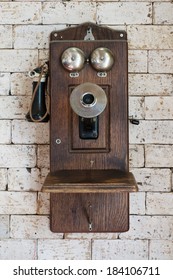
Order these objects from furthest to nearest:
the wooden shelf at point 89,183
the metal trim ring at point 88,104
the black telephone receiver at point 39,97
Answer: the black telephone receiver at point 39,97 < the metal trim ring at point 88,104 < the wooden shelf at point 89,183

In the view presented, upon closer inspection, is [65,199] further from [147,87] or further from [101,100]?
[147,87]

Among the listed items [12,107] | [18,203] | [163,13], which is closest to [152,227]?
[18,203]

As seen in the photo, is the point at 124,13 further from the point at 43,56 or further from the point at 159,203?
the point at 159,203

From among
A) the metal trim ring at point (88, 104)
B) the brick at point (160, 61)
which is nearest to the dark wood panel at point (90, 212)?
the metal trim ring at point (88, 104)

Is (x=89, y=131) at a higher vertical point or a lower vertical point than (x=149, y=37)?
lower

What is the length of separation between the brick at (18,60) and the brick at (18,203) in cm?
54

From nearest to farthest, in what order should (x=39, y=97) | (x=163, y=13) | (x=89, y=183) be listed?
(x=89, y=183) → (x=39, y=97) → (x=163, y=13)

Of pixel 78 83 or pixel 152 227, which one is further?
pixel 152 227

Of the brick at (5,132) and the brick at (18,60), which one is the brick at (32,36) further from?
the brick at (5,132)

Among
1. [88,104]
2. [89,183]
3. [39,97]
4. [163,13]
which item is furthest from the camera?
[163,13]

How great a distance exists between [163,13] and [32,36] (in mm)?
572

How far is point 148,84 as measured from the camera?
159cm

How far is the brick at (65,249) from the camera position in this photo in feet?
5.31

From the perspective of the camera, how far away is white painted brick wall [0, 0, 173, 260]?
1589mm
